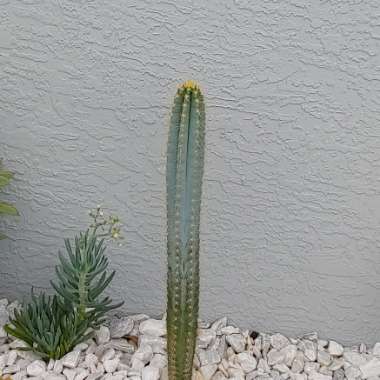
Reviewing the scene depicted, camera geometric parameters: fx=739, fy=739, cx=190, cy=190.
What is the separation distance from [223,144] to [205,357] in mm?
889

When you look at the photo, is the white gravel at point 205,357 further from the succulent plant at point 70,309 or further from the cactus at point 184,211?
the cactus at point 184,211

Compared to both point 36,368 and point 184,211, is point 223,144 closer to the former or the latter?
point 184,211

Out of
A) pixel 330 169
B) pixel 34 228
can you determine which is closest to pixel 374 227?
pixel 330 169

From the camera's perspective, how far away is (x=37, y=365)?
9.57 ft

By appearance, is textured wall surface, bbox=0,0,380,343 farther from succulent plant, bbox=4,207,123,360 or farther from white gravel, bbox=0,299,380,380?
succulent plant, bbox=4,207,123,360

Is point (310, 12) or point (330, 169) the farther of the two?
point (330, 169)

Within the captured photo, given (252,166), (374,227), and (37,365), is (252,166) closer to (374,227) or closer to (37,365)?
(374,227)

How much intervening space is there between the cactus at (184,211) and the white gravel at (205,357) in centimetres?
38

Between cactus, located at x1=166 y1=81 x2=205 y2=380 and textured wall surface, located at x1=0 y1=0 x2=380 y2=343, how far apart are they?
0.48 metres

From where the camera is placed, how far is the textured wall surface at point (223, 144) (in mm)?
2863

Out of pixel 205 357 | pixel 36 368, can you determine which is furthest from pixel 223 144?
pixel 36 368

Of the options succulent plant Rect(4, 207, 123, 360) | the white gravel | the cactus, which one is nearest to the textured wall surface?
the white gravel

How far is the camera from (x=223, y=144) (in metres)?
3.01

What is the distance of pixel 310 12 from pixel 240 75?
0.36 meters
